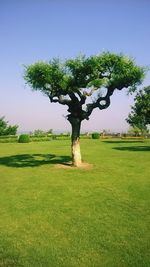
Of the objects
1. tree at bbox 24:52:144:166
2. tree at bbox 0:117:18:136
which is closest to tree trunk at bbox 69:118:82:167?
tree at bbox 24:52:144:166

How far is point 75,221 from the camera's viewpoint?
8.82m

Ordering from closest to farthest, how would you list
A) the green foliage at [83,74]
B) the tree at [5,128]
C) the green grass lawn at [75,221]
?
the green grass lawn at [75,221] → the green foliage at [83,74] → the tree at [5,128]

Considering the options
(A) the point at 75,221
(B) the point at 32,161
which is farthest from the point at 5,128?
(A) the point at 75,221

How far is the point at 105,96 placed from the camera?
20.0m

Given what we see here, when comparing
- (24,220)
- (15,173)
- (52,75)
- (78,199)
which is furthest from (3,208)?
(52,75)

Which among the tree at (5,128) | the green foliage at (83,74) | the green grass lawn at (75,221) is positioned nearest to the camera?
the green grass lawn at (75,221)

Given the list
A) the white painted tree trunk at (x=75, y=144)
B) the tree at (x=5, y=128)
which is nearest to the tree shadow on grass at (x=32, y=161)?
the white painted tree trunk at (x=75, y=144)

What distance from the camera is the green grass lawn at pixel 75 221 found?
654 centimetres

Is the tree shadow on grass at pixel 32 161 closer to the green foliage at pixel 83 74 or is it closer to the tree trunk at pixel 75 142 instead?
the tree trunk at pixel 75 142

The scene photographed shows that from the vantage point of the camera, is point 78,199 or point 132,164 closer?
point 78,199

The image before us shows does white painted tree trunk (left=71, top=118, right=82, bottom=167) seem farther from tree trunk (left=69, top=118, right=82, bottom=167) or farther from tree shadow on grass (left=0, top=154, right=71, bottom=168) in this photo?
tree shadow on grass (left=0, top=154, right=71, bottom=168)

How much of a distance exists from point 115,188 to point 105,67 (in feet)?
30.8

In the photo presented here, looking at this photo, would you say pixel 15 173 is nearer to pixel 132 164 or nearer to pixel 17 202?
pixel 17 202

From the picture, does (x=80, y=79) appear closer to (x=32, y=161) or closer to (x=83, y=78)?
(x=83, y=78)
